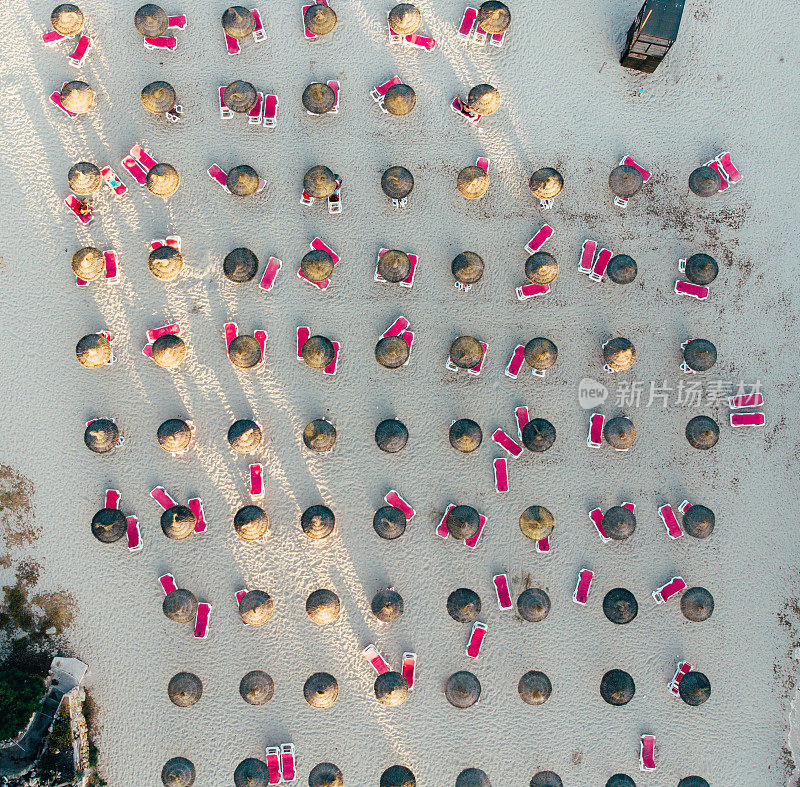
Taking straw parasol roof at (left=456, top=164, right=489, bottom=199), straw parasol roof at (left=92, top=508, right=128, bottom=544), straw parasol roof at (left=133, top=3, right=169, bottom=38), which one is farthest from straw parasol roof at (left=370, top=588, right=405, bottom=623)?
straw parasol roof at (left=133, top=3, right=169, bottom=38)

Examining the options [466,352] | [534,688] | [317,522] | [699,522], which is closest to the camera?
[317,522]

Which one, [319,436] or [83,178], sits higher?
[83,178]

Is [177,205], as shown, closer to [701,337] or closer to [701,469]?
[701,337]

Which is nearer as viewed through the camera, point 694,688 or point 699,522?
point 694,688

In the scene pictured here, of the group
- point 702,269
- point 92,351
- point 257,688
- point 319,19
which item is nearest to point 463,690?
point 257,688

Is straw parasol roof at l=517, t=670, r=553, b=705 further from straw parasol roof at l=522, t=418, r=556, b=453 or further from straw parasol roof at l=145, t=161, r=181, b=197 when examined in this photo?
straw parasol roof at l=145, t=161, r=181, b=197

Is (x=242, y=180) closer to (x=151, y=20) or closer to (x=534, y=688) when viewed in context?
(x=151, y=20)

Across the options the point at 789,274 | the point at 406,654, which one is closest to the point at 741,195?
the point at 789,274
